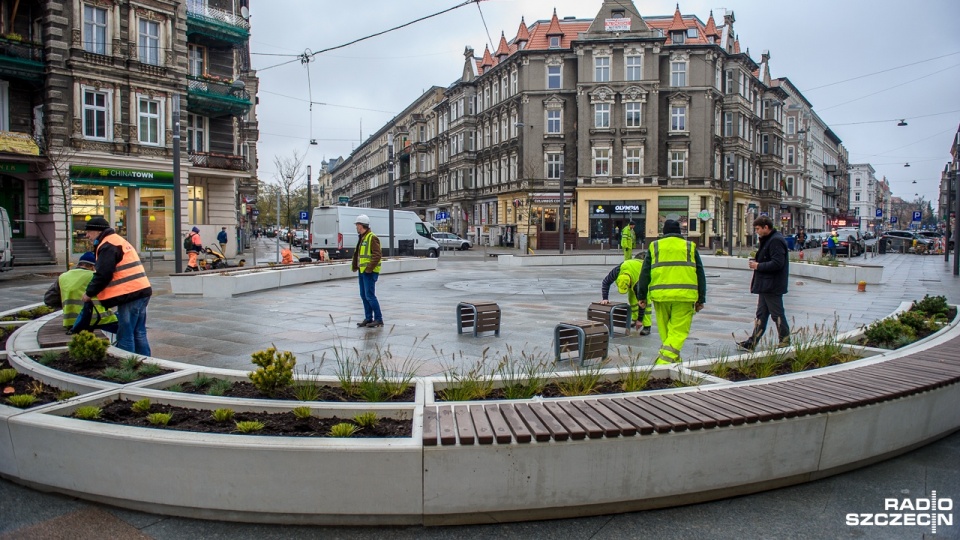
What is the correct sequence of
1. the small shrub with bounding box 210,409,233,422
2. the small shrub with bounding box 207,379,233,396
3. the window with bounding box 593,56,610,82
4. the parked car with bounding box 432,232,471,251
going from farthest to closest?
the parked car with bounding box 432,232,471,251 → the window with bounding box 593,56,610,82 → the small shrub with bounding box 207,379,233,396 → the small shrub with bounding box 210,409,233,422

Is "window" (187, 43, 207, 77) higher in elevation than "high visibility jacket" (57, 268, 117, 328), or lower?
higher

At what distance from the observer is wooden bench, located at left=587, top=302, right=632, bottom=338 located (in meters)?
9.11

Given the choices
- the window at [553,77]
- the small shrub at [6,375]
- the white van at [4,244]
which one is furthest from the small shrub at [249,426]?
the window at [553,77]

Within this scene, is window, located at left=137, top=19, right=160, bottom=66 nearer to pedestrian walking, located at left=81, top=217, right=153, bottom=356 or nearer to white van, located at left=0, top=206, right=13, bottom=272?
white van, located at left=0, top=206, right=13, bottom=272

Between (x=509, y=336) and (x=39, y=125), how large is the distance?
2646 centimetres

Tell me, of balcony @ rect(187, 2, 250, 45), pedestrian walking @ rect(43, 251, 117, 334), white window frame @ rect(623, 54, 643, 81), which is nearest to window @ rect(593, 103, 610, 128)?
white window frame @ rect(623, 54, 643, 81)

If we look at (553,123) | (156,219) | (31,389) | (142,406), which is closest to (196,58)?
(156,219)

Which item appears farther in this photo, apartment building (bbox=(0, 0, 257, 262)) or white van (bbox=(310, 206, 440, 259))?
white van (bbox=(310, 206, 440, 259))

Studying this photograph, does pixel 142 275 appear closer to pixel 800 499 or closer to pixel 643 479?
pixel 643 479

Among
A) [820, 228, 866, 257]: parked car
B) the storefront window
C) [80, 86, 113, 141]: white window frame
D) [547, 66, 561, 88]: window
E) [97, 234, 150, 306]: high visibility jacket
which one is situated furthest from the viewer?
[547, 66, 561, 88]: window

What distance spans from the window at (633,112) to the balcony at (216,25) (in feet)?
88.1

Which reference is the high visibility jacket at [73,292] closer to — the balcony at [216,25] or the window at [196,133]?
the window at [196,133]

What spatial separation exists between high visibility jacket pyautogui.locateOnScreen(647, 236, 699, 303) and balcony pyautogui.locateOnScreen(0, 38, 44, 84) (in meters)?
27.8

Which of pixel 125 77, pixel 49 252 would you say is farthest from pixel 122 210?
pixel 125 77
